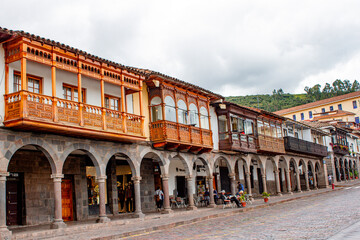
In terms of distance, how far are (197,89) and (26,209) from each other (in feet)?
37.1

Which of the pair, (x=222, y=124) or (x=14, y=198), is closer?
(x=14, y=198)

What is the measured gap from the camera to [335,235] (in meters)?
9.45

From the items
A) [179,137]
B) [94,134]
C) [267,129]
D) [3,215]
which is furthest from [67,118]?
[267,129]

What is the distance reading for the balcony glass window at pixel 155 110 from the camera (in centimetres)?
2023

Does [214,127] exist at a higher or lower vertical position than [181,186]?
higher

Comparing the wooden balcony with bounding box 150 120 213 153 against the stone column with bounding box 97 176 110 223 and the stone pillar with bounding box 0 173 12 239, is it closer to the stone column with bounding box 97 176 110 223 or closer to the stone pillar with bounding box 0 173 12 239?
the stone column with bounding box 97 176 110 223

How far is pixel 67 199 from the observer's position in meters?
18.1

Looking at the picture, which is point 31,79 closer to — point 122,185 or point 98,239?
point 98,239

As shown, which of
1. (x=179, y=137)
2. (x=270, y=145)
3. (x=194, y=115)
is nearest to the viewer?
(x=179, y=137)

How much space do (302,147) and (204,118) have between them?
16163 mm

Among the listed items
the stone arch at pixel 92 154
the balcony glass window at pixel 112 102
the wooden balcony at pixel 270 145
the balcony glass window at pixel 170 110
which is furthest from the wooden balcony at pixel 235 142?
the stone arch at pixel 92 154

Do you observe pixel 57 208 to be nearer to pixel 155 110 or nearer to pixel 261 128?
pixel 155 110

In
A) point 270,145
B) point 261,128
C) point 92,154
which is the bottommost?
point 92,154

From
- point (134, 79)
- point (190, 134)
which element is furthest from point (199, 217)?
point (134, 79)
